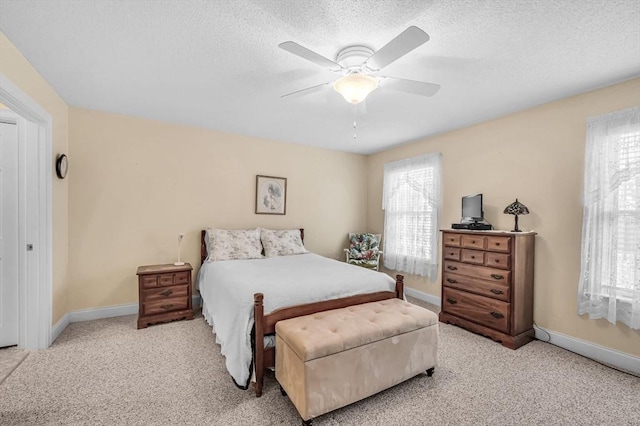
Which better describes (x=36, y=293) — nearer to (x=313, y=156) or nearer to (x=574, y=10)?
(x=313, y=156)

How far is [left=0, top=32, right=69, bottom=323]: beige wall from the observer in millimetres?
2213

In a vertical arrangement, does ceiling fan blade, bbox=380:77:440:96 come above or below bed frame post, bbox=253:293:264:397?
above

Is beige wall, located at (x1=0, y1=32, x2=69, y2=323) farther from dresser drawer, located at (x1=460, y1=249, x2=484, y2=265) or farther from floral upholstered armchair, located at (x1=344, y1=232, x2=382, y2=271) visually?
dresser drawer, located at (x1=460, y1=249, x2=484, y2=265)

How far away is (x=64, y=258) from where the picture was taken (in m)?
3.09

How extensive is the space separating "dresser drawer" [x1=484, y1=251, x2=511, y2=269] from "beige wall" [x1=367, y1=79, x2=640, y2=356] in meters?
0.48

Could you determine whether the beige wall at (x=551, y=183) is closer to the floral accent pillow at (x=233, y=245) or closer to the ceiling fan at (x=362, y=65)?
the ceiling fan at (x=362, y=65)

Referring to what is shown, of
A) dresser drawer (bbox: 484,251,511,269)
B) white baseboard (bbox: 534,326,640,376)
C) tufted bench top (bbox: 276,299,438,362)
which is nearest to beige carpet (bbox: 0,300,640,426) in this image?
white baseboard (bbox: 534,326,640,376)

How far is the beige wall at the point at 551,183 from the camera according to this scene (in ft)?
8.49

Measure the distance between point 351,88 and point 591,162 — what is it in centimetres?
241

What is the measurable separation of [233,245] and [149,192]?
4.14ft

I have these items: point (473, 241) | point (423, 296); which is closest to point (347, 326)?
point (473, 241)

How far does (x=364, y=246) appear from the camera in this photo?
4.79 m

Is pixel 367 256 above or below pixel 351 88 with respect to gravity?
below

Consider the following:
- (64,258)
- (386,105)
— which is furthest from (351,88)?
(64,258)
